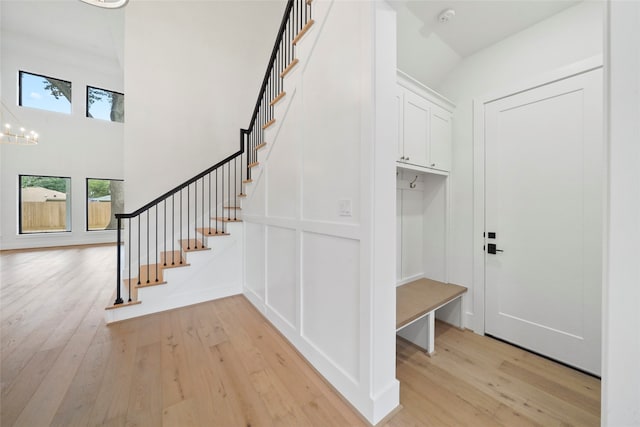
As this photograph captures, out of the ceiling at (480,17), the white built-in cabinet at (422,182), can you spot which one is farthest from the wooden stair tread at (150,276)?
the ceiling at (480,17)

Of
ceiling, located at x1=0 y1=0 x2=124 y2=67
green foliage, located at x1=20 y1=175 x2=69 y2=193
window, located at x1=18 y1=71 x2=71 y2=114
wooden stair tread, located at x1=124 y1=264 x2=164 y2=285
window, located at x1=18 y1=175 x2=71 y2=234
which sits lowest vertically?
wooden stair tread, located at x1=124 y1=264 x2=164 y2=285

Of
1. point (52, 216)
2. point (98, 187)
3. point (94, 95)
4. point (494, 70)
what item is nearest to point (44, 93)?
point (94, 95)

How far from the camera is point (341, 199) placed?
5.32 ft

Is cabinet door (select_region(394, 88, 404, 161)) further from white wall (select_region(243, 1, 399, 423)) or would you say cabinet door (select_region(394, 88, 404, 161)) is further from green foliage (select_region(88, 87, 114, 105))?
green foliage (select_region(88, 87, 114, 105))

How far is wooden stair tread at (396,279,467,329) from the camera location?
197cm

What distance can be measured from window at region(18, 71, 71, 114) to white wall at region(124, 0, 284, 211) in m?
5.44

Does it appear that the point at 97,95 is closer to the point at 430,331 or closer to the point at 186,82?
the point at 186,82

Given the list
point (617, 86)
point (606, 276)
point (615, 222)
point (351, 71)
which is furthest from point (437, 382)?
point (351, 71)

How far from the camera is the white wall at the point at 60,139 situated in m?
6.17

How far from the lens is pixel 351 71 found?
1.54m

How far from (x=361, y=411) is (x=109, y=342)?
7.80 ft

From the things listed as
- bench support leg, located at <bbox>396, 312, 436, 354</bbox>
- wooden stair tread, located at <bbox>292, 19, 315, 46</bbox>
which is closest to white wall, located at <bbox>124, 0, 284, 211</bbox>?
wooden stair tread, located at <bbox>292, 19, 315, 46</bbox>

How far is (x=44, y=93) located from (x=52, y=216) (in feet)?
11.4

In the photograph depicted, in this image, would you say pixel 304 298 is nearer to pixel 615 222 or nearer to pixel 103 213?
pixel 615 222
